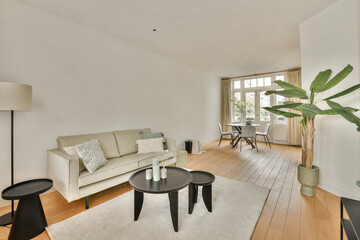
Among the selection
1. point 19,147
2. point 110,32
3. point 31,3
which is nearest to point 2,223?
point 19,147

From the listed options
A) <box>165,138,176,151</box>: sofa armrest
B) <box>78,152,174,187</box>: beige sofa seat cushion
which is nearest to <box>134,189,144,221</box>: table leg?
<box>78,152,174,187</box>: beige sofa seat cushion

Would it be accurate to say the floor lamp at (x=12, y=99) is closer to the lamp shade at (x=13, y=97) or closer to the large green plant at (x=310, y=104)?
the lamp shade at (x=13, y=97)

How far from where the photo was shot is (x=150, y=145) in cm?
332

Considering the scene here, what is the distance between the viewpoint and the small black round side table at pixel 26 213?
1.62 metres

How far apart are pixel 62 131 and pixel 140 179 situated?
1778 millimetres

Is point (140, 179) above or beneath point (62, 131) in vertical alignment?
beneath

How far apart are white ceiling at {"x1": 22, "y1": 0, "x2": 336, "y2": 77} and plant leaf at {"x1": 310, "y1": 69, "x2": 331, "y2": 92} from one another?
48.9 inches

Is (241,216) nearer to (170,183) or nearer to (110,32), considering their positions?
(170,183)

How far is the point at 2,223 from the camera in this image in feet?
6.02

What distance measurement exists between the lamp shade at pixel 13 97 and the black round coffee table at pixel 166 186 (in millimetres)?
1598

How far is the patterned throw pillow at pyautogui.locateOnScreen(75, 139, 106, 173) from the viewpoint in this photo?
2.28 meters

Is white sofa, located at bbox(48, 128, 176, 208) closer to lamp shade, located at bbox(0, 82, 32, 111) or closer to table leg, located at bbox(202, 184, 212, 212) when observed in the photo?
lamp shade, located at bbox(0, 82, 32, 111)

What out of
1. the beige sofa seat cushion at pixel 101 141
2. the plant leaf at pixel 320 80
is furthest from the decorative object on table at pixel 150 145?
the plant leaf at pixel 320 80

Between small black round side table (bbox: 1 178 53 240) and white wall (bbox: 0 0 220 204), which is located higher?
white wall (bbox: 0 0 220 204)
